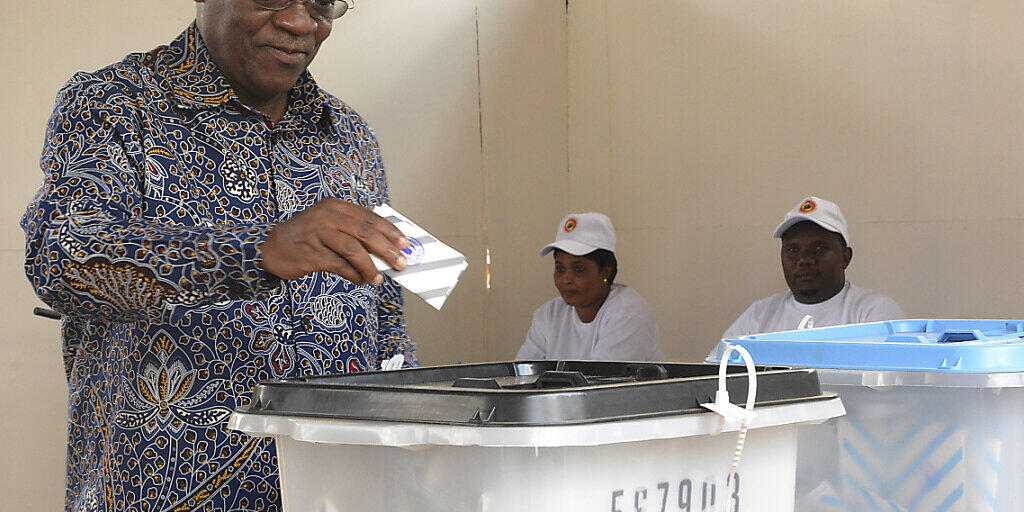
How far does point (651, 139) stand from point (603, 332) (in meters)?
1.17

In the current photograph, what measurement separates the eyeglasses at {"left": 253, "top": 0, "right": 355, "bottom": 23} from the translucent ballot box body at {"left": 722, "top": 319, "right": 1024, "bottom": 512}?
2.61 feet

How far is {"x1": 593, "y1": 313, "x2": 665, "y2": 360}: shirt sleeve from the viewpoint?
4027 mm

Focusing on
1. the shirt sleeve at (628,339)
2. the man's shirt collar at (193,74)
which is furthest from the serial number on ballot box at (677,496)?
the shirt sleeve at (628,339)

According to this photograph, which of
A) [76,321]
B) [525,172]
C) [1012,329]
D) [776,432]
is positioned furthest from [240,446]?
[525,172]

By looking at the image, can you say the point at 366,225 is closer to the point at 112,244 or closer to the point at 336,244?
the point at 336,244

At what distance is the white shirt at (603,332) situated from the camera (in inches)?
160

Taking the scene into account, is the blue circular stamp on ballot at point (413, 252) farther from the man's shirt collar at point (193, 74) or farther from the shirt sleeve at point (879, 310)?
the shirt sleeve at point (879, 310)

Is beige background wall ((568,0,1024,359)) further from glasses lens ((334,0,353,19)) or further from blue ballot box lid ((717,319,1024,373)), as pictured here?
glasses lens ((334,0,353,19))

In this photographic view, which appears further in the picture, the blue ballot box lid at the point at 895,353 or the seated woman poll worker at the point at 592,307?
the seated woman poll worker at the point at 592,307

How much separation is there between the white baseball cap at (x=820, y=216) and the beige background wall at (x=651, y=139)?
39 cm

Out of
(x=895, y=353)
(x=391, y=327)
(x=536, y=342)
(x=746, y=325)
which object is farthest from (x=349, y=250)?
(x=536, y=342)

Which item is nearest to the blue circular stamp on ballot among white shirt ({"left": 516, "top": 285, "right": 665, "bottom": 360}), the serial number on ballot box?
the serial number on ballot box

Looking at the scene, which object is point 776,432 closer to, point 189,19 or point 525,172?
point 189,19

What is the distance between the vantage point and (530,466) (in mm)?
943
